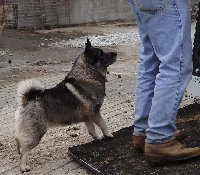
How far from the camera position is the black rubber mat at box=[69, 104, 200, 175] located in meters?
3.30

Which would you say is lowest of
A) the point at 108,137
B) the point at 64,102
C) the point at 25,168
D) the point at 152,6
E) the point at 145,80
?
the point at 25,168

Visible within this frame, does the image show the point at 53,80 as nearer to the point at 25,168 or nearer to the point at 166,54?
the point at 25,168

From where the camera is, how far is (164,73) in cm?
310

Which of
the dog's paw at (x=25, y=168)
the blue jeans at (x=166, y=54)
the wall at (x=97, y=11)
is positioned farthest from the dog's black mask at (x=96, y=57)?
the wall at (x=97, y=11)

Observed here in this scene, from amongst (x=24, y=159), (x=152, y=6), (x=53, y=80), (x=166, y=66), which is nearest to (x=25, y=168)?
(x=24, y=159)

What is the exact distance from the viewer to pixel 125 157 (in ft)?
11.8

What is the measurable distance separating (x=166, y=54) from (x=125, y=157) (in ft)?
3.20

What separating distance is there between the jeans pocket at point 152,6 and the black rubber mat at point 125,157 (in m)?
1.12

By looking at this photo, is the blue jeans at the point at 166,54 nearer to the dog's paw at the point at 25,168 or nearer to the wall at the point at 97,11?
the dog's paw at the point at 25,168

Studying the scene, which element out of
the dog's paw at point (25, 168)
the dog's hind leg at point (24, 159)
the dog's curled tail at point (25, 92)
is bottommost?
the dog's paw at point (25, 168)

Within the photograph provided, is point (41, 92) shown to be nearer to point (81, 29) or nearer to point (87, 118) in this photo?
point (87, 118)

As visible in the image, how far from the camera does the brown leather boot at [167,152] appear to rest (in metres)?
3.18

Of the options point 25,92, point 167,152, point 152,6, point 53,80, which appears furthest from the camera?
point 53,80

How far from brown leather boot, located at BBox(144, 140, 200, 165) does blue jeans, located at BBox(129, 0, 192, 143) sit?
43 millimetres
